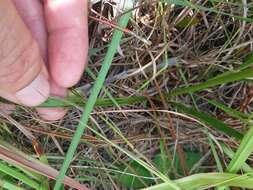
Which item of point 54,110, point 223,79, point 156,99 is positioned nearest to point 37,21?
point 54,110

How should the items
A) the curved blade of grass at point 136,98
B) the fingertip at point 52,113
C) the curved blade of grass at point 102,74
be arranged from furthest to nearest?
the fingertip at point 52,113
the curved blade of grass at point 136,98
the curved blade of grass at point 102,74

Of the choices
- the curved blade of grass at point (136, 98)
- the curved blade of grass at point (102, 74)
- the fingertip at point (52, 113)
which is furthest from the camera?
the fingertip at point (52, 113)

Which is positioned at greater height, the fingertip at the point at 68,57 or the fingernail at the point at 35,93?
the fingertip at the point at 68,57

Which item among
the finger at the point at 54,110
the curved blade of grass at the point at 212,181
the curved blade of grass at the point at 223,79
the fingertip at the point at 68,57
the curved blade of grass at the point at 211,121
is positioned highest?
the fingertip at the point at 68,57

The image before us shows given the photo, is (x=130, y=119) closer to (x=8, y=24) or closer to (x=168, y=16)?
(x=168, y=16)

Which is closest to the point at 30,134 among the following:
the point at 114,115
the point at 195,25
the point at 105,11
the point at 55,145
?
the point at 55,145

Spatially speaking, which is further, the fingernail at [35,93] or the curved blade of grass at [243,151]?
the fingernail at [35,93]

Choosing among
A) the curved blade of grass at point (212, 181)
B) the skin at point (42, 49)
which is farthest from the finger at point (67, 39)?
the curved blade of grass at point (212, 181)

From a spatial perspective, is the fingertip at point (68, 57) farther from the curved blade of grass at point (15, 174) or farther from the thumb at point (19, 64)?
the curved blade of grass at point (15, 174)
